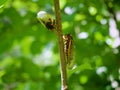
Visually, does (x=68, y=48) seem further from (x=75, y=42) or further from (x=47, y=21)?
(x=75, y=42)

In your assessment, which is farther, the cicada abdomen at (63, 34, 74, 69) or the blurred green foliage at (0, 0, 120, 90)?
the blurred green foliage at (0, 0, 120, 90)

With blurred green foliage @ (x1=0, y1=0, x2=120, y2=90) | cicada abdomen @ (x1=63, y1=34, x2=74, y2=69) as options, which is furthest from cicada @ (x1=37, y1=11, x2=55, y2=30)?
blurred green foliage @ (x1=0, y1=0, x2=120, y2=90)

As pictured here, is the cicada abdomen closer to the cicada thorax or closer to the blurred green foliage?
the cicada thorax

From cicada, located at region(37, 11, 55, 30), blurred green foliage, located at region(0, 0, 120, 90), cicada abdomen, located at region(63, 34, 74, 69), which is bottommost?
blurred green foliage, located at region(0, 0, 120, 90)

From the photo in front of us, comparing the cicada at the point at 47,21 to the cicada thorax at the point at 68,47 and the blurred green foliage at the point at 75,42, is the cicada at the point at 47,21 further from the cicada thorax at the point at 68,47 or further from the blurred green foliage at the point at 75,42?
the blurred green foliage at the point at 75,42

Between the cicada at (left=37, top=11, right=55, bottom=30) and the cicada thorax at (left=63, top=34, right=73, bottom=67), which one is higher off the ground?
the cicada at (left=37, top=11, right=55, bottom=30)

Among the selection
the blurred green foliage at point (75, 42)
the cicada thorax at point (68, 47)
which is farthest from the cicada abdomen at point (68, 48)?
the blurred green foliage at point (75, 42)

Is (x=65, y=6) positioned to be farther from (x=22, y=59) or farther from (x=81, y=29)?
(x=22, y=59)

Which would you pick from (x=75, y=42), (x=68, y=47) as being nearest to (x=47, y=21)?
(x=68, y=47)

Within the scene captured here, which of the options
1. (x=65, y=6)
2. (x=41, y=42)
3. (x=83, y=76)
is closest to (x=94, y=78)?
(x=83, y=76)
